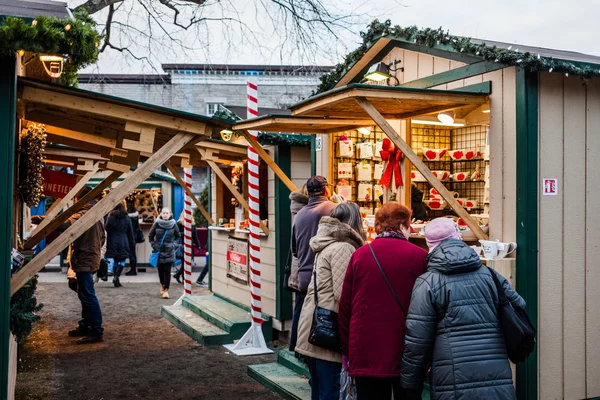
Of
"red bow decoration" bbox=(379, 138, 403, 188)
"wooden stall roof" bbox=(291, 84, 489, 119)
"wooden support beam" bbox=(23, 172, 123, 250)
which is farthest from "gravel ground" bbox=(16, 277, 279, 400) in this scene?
"wooden stall roof" bbox=(291, 84, 489, 119)

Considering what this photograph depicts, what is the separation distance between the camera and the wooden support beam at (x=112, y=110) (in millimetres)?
5684

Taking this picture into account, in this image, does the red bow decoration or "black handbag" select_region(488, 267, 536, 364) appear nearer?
"black handbag" select_region(488, 267, 536, 364)

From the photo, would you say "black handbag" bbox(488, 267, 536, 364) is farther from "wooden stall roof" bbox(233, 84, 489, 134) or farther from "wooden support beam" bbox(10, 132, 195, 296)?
"wooden support beam" bbox(10, 132, 195, 296)

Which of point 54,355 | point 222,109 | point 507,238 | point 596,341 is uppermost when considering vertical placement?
point 222,109

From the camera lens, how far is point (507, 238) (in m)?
5.75

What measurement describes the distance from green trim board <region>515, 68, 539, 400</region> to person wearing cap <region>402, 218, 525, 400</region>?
1.71 metres

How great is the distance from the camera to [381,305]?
14.0 feet

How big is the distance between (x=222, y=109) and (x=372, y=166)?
3.34 m

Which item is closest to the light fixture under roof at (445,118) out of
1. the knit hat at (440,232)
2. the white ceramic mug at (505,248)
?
the white ceramic mug at (505,248)

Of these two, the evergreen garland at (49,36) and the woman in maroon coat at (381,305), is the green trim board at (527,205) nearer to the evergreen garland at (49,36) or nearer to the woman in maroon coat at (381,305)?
the woman in maroon coat at (381,305)

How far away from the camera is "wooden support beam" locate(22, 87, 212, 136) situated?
5684 mm

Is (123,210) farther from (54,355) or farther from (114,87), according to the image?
(114,87)

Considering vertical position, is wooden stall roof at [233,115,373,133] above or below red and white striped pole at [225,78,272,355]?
above

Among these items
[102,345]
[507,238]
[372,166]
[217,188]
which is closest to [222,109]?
[217,188]
